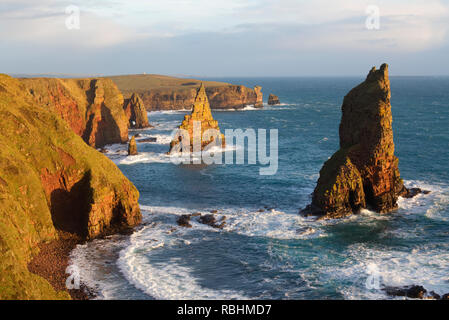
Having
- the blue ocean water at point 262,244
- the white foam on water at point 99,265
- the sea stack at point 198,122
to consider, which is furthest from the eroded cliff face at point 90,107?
the white foam on water at point 99,265

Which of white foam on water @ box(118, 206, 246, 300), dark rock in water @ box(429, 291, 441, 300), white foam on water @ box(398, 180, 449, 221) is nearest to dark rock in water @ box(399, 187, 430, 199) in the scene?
white foam on water @ box(398, 180, 449, 221)

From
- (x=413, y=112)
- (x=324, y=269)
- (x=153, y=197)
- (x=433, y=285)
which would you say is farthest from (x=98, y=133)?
(x=413, y=112)

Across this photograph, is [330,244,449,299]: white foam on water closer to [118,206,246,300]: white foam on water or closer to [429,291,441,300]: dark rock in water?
[429,291,441,300]: dark rock in water

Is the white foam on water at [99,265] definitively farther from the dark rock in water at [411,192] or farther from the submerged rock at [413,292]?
the dark rock in water at [411,192]

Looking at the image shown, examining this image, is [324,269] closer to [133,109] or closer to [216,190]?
[216,190]

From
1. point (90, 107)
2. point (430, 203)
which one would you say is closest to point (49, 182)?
point (430, 203)

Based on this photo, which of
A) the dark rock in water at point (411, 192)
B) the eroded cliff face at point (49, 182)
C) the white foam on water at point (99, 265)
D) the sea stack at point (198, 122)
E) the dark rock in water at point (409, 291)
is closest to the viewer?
the dark rock in water at point (409, 291)

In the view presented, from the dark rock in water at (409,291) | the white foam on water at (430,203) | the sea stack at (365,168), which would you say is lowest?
the dark rock in water at (409,291)
